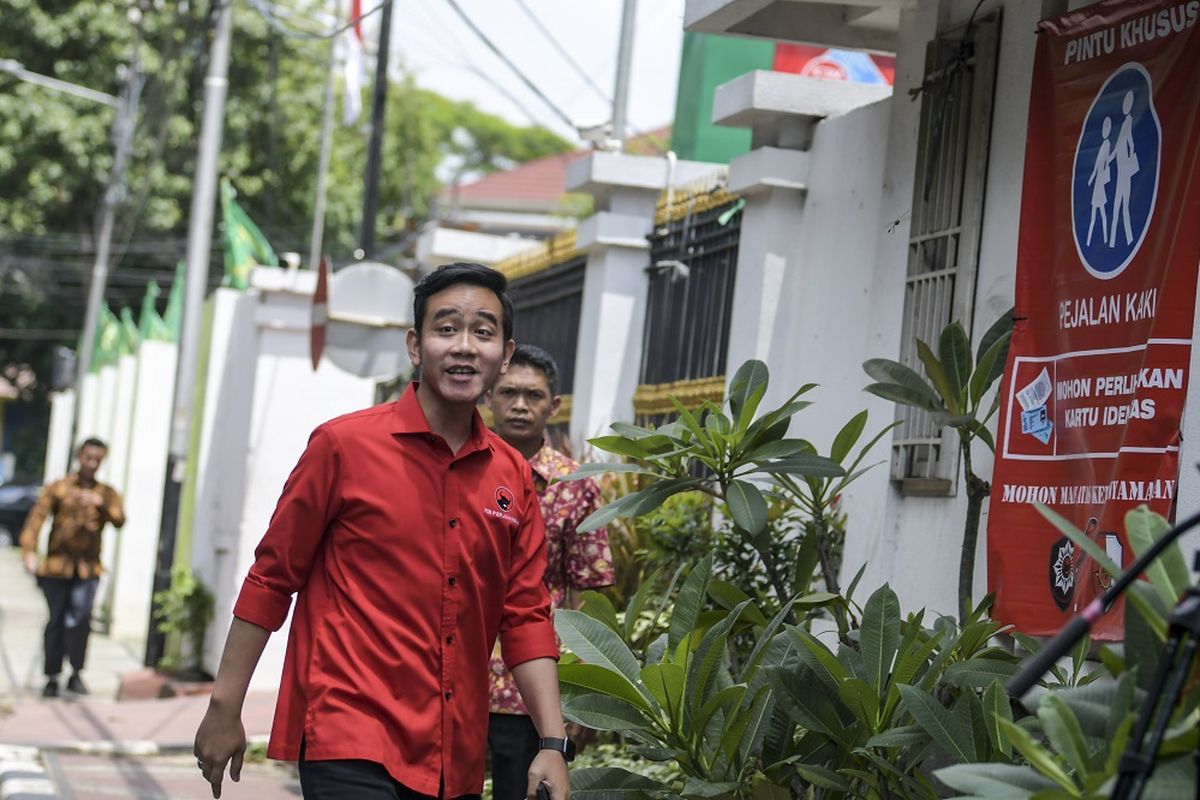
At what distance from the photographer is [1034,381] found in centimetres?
555

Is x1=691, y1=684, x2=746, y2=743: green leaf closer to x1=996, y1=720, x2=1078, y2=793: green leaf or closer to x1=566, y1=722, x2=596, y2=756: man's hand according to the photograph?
x1=996, y1=720, x2=1078, y2=793: green leaf

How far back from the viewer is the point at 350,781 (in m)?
3.76

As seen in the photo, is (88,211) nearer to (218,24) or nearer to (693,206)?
(218,24)

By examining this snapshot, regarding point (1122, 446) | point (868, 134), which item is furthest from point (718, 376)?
point (1122, 446)

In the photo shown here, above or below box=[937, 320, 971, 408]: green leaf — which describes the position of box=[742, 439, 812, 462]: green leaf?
below

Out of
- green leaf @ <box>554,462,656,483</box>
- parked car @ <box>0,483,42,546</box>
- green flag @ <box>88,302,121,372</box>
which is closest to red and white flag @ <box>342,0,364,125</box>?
green flag @ <box>88,302,121,372</box>

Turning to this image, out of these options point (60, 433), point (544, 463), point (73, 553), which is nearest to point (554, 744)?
point (544, 463)

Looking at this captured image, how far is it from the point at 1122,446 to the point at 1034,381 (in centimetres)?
63

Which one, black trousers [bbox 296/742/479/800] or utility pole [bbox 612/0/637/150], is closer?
black trousers [bbox 296/742/479/800]

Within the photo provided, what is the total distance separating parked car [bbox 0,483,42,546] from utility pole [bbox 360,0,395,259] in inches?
921

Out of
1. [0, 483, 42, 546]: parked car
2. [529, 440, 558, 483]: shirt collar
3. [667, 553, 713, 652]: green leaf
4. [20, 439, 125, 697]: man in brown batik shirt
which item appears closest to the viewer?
[667, 553, 713, 652]: green leaf

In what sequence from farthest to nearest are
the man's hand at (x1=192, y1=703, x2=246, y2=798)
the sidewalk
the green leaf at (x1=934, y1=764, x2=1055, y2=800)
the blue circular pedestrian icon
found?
the sidewalk < the blue circular pedestrian icon < the man's hand at (x1=192, y1=703, x2=246, y2=798) < the green leaf at (x1=934, y1=764, x2=1055, y2=800)

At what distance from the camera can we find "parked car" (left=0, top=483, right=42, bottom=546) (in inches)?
1489

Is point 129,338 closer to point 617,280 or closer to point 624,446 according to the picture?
point 617,280
